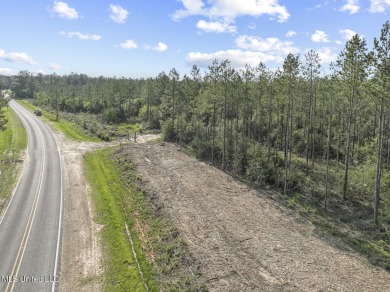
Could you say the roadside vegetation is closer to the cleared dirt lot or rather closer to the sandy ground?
the cleared dirt lot

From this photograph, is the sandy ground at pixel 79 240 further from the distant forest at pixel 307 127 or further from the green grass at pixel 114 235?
the distant forest at pixel 307 127

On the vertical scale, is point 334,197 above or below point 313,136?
below

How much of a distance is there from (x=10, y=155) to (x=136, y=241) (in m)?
32.8

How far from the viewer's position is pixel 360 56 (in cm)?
2800

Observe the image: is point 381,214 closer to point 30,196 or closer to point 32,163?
point 30,196

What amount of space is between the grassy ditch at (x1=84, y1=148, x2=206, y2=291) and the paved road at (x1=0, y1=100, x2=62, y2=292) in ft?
11.0

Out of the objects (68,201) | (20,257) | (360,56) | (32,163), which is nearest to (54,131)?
(32,163)

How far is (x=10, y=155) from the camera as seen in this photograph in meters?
46.9

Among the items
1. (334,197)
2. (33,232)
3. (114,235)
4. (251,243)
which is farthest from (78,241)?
(334,197)

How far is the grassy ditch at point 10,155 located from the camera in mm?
33125

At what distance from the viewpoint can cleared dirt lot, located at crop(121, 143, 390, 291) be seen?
18078 millimetres

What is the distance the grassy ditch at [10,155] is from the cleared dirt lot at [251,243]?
1376 centimetres

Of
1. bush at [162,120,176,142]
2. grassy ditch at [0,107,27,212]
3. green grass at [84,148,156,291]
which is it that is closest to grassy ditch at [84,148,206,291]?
green grass at [84,148,156,291]

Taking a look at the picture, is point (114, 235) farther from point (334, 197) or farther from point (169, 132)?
point (169, 132)
